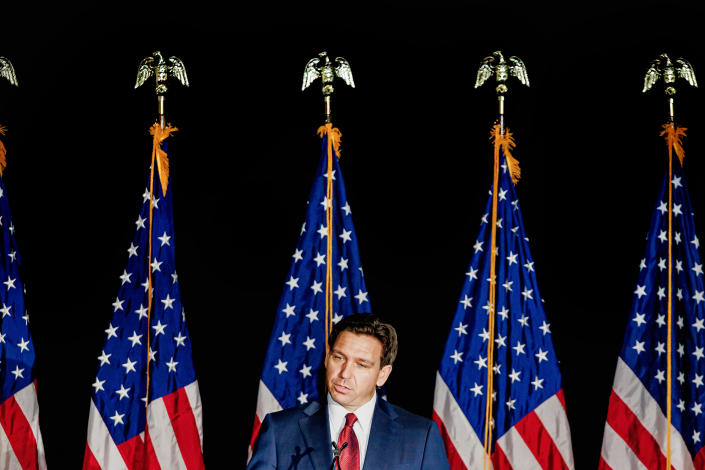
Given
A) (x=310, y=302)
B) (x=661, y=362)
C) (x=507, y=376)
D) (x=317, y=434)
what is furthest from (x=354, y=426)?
(x=661, y=362)

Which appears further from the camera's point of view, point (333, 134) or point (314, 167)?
point (314, 167)

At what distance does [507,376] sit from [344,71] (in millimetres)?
1814

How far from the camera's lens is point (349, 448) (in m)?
2.56

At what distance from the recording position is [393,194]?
529cm

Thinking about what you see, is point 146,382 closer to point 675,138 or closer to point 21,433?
point 21,433

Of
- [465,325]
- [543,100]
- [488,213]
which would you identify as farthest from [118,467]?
[543,100]

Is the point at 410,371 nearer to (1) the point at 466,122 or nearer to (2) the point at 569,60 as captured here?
(1) the point at 466,122

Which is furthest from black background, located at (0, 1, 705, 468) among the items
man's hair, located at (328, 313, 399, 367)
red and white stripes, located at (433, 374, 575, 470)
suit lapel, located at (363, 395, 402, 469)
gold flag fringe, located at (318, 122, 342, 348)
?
suit lapel, located at (363, 395, 402, 469)

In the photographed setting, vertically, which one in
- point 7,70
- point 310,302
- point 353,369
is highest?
point 7,70

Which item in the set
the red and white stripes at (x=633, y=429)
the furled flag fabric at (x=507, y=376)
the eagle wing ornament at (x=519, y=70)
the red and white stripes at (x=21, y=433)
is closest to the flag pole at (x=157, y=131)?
the red and white stripes at (x=21, y=433)

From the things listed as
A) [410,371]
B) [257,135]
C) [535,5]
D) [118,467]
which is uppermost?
[535,5]

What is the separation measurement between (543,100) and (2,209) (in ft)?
10.0

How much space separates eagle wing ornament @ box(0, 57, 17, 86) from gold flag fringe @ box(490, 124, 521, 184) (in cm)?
257

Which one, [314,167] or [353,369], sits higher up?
[314,167]
